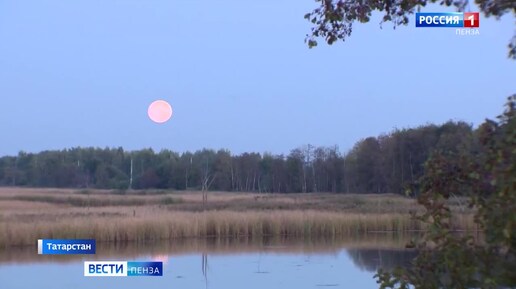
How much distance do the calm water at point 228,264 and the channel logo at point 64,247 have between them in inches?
10.6

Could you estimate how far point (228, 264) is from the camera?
1669cm

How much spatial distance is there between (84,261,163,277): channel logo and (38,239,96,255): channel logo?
11.5ft

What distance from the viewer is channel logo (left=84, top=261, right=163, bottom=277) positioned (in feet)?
48.5

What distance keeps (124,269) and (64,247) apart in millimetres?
4527

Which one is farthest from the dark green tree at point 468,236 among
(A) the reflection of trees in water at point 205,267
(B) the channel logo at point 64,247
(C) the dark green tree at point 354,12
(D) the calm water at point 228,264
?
(B) the channel logo at point 64,247

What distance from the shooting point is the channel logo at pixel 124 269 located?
1478 centimetres

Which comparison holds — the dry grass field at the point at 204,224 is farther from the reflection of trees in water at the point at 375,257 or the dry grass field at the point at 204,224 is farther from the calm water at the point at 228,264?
the reflection of trees in water at the point at 375,257

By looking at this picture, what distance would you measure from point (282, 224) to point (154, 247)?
19.5 feet

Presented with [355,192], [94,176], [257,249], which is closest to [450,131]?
[257,249]

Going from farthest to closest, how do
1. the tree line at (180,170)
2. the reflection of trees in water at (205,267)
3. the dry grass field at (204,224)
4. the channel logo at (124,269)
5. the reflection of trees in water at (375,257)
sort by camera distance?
1. the tree line at (180,170)
2. the dry grass field at (204,224)
3. the reflection of trees in water at (375,257)
4. the channel logo at (124,269)
5. the reflection of trees in water at (205,267)

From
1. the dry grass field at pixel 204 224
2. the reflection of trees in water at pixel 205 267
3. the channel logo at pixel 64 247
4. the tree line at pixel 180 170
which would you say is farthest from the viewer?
the tree line at pixel 180 170

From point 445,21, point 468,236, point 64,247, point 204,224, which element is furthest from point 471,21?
point 204,224

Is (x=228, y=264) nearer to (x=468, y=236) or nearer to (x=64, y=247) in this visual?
(x=64, y=247)

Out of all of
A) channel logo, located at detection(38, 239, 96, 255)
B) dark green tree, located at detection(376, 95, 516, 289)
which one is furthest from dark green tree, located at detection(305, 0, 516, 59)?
channel logo, located at detection(38, 239, 96, 255)
